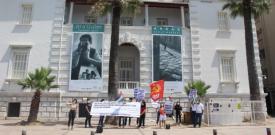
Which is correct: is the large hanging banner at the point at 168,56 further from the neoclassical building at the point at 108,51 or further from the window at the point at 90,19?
the window at the point at 90,19

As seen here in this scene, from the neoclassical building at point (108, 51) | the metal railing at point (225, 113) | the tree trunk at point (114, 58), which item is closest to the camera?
the metal railing at point (225, 113)

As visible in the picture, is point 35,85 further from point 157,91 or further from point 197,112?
point 197,112

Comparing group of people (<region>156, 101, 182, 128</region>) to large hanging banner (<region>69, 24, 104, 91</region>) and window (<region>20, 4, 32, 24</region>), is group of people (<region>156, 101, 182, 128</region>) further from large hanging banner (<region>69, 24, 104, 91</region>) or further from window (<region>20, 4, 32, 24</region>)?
window (<region>20, 4, 32, 24</region>)

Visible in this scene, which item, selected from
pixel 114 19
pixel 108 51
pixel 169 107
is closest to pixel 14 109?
pixel 108 51

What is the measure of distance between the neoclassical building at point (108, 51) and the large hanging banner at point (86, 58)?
0.09 m

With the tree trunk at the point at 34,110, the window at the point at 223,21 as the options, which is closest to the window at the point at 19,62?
the tree trunk at the point at 34,110

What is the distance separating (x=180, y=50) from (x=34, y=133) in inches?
660

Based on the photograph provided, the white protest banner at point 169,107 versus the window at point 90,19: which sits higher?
the window at point 90,19

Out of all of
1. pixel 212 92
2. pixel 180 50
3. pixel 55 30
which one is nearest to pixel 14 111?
pixel 55 30

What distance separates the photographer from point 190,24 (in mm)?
30375

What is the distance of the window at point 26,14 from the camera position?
95.1 feet

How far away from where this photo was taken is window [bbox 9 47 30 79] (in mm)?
27578

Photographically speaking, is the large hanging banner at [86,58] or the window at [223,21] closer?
the large hanging banner at [86,58]

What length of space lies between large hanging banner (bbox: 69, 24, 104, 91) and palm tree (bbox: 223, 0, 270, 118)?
12.4 m
